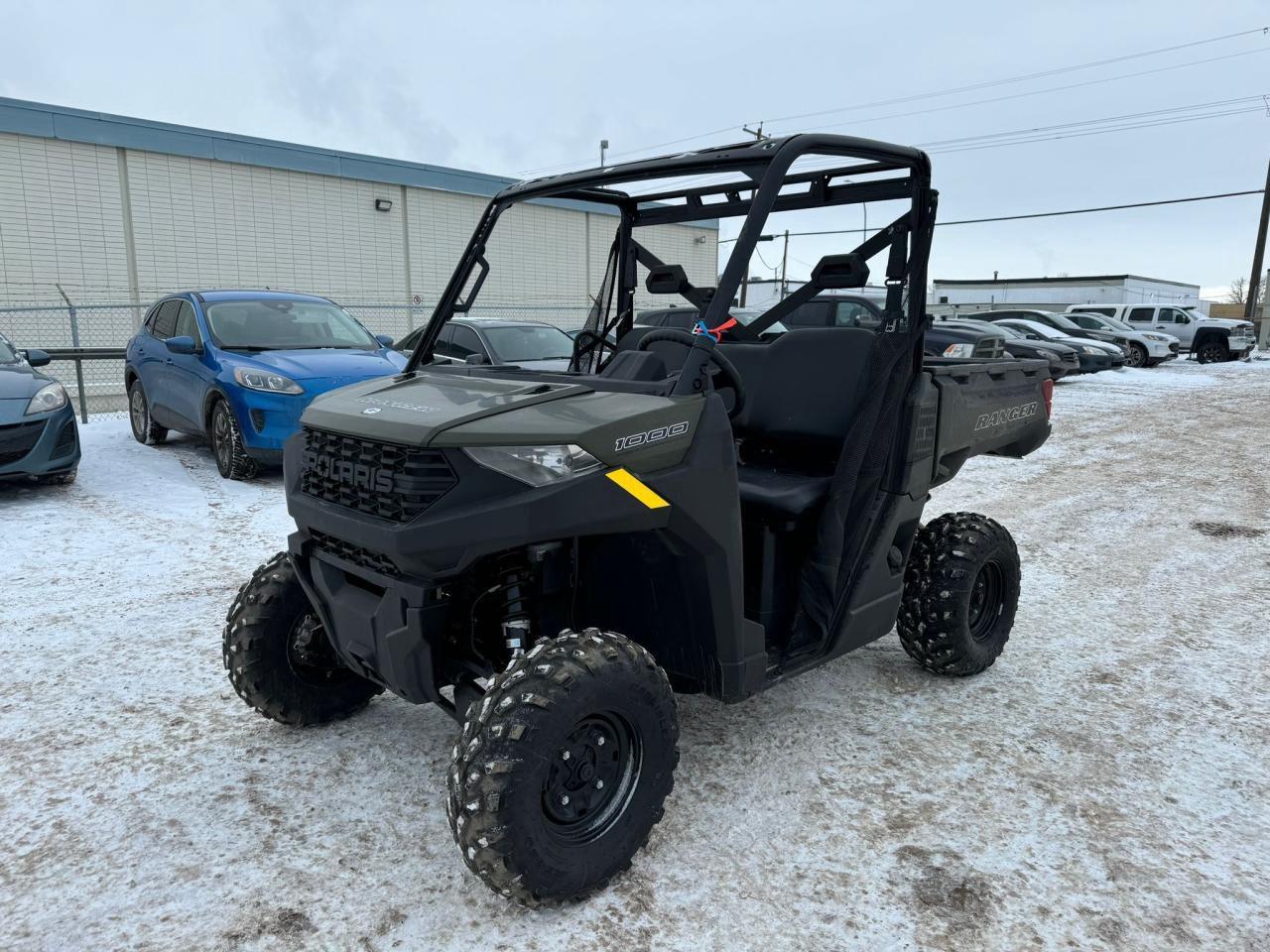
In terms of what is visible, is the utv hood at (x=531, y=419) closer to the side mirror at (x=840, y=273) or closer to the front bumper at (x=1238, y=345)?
Result: the side mirror at (x=840, y=273)

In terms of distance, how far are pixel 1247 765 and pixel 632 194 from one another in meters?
3.16

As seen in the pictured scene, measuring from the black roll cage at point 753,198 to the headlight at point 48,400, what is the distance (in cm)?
496

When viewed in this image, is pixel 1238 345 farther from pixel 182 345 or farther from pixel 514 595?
pixel 514 595

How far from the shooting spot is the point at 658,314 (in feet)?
14.8

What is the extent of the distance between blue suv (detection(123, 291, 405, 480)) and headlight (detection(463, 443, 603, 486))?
5.39 m

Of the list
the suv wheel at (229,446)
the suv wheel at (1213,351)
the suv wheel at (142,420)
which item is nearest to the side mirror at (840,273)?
the suv wheel at (229,446)

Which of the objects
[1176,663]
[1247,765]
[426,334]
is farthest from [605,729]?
[1176,663]

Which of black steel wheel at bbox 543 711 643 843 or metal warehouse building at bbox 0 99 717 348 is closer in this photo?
black steel wheel at bbox 543 711 643 843

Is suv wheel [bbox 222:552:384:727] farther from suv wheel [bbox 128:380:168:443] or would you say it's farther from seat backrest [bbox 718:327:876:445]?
suv wheel [bbox 128:380:168:443]

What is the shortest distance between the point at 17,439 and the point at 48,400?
1.38 ft

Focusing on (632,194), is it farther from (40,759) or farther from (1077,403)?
(1077,403)

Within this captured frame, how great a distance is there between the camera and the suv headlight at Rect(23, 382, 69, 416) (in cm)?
679

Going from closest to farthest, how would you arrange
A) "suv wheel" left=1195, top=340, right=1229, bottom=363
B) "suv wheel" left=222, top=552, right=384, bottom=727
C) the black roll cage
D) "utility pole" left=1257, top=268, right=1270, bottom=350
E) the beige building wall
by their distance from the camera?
1. the black roll cage
2. "suv wheel" left=222, top=552, right=384, bottom=727
3. the beige building wall
4. "suv wheel" left=1195, top=340, right=1229, bottom=363
5. "utility pole" left=1257, top=268, right=1270, bottom=350

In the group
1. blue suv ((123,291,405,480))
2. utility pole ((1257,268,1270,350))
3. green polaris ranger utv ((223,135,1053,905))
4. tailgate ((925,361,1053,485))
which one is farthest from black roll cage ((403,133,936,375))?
utility pole ((1257,268,1270,350))
